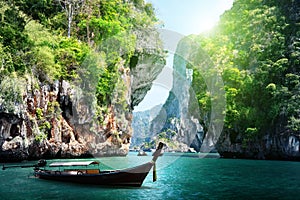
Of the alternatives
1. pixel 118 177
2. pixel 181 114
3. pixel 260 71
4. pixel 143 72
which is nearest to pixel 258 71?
pixel 260 71

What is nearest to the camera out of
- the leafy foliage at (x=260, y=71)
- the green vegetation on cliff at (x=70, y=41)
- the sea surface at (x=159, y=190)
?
the sea surface at (x=159, y=190)

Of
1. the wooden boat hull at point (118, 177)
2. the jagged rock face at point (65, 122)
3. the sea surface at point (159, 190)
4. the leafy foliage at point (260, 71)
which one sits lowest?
the sea surface at point (159, 190)

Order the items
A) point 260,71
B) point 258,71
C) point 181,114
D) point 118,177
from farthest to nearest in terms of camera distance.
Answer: point 181,114
point 258,71
point 260,71
point 118,177

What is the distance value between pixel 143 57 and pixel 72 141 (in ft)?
46.6

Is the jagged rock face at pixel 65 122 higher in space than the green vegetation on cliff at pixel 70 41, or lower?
lower

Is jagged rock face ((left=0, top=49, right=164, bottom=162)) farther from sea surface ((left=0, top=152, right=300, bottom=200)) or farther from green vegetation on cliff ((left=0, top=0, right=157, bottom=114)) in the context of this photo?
sea surface ((left=0, top=152, right=300, bottom=200))

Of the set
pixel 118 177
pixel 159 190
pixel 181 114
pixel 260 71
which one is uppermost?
pixel 181 114

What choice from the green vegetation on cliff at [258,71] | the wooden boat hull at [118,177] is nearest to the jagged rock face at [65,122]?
the wooden boat hull at [118,177]

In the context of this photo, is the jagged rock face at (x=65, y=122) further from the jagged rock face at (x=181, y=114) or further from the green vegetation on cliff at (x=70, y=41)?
the jagged rock face at (x=181, y=114)

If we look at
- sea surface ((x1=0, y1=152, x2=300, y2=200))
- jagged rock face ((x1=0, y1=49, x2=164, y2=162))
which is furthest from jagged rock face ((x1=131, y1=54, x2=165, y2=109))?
sea surface ((x1=0, y1=152, x2=300, y2=200))

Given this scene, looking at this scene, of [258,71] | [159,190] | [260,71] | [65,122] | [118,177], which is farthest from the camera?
[258,71]

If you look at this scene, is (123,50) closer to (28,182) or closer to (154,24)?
(154,24)

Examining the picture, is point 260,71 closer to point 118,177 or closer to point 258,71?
point 258,71

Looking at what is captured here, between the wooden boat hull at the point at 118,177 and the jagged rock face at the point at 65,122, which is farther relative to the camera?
the jagged rock face at the point at 65,122
